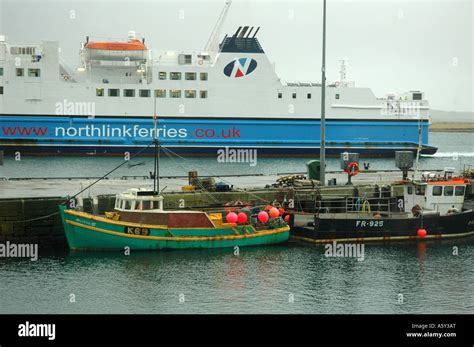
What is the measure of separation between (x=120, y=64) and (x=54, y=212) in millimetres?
37076

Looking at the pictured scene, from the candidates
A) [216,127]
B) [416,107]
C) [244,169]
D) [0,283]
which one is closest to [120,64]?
[216,127]

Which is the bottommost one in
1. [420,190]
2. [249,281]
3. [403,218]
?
[249,281]

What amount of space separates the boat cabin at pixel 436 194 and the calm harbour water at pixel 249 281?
1629mm

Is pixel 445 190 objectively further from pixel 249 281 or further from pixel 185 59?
pixel 185 59

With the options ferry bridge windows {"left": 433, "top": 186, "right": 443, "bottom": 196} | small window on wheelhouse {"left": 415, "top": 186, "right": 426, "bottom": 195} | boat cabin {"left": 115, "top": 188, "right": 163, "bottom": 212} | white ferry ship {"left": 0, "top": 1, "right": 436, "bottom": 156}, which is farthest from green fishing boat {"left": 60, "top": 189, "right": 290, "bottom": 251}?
white ferry ship {"left": 0, "top": 1, "right": 436, "bottom": 156}

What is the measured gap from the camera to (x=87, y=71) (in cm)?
6462

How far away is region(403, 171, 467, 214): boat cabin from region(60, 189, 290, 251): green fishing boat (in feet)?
23.9

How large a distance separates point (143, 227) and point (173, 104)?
125 feet

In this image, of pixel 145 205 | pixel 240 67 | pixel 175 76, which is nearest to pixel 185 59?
pixel 175 76

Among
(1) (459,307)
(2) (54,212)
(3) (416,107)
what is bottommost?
(1) (459,307)

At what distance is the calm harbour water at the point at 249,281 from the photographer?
73.3 ft

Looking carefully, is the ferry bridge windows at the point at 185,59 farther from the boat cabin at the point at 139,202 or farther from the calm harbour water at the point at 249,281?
the boat cabin at the point at 139,202

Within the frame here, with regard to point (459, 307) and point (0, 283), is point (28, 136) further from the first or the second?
point (459, 307)

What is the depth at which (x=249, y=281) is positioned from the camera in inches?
971
